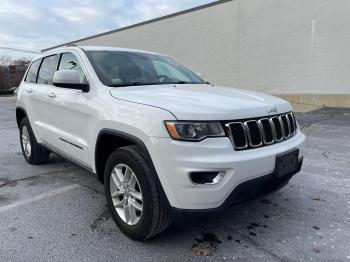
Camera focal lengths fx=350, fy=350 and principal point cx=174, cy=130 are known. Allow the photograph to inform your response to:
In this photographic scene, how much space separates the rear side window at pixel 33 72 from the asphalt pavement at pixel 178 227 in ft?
4.73

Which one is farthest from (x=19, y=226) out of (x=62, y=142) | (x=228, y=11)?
(x=228, y=11)

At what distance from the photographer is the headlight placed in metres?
2.54

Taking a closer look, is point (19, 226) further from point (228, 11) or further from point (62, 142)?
point (228, 11)

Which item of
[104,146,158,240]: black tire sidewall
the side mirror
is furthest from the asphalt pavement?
the side mirror

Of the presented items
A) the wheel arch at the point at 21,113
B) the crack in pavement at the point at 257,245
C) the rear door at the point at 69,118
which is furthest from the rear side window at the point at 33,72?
the crack in pavement at the point at 257,245

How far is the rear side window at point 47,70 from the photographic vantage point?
15.0 ft

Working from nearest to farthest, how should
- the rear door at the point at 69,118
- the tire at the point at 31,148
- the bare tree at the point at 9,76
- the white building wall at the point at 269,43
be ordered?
the rear door at the point at 69,118 < the tire at the point at 31,148 < the white building wall at the point at 269,43 < the bare tree at the point at 9,76

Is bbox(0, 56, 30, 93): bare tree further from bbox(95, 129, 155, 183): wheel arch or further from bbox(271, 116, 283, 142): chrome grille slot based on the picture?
bbox(271, 116, 283, 142): chrome grille slot

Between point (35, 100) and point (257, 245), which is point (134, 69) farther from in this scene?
point (257, 245)

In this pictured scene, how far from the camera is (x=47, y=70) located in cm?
481

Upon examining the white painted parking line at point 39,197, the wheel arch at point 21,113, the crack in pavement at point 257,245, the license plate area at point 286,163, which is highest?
the wheel arch at point 21,113

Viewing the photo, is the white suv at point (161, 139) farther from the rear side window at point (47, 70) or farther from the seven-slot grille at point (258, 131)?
the rear side window at point (47, 70)

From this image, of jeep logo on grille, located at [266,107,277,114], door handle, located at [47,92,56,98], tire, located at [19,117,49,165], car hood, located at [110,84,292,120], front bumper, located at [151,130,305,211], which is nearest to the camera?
front bumper, located at [151,130,305,211]

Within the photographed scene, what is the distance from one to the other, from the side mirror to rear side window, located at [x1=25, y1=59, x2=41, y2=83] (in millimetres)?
1919
